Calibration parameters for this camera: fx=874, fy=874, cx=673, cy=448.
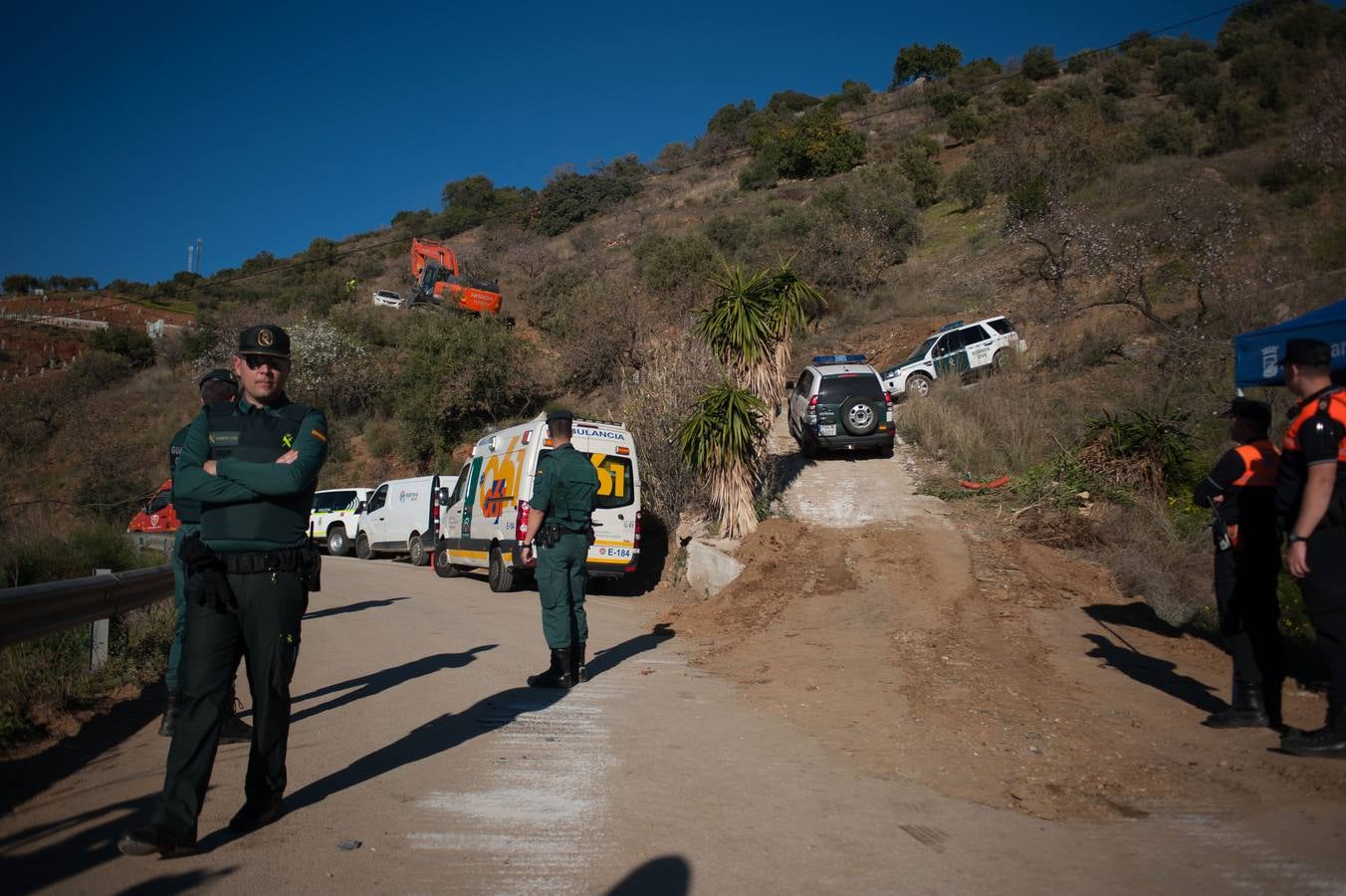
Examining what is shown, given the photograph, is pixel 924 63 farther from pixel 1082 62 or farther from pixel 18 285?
pixel 18 285

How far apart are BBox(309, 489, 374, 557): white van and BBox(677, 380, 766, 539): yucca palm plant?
42.9ft

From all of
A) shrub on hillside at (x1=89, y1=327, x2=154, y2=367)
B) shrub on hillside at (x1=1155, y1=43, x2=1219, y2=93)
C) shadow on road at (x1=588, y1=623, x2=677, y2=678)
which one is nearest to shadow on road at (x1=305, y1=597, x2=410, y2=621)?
shadow on road at (x1=588, y1=623, x2=677, y2=678)

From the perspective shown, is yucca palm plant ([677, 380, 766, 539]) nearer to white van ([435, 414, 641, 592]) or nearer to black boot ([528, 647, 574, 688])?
white van ([435, 414, 641, 592])

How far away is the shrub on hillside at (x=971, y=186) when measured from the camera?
41.3 metres

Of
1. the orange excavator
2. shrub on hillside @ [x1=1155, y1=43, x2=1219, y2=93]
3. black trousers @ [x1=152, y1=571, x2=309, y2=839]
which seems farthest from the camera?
shrub on hillside @ [x1=1155, y1=43, x2=1219, y2=93]

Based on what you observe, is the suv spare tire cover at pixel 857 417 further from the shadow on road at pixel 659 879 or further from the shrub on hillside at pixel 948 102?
the shrub on hillside at pixel 948 102

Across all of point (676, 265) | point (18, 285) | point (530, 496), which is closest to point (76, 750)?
point (530, 496)

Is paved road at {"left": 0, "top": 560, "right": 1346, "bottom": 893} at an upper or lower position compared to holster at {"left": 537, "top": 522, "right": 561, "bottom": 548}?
lower

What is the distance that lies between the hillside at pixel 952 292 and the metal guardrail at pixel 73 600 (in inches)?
104

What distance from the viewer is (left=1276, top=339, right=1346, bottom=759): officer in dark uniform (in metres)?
4.71

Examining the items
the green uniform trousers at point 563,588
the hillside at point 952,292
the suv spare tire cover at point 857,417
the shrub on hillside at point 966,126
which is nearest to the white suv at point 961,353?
the hillside at point 952,292

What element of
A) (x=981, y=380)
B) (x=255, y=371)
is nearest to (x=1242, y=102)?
(x=981, y=380)

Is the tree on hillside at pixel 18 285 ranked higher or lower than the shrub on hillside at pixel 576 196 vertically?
lower

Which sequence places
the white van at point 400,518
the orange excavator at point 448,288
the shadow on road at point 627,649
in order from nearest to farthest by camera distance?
the shadow on road at point 627,649 < the white van at point 400,518 < the orange excavator at point 448,288
